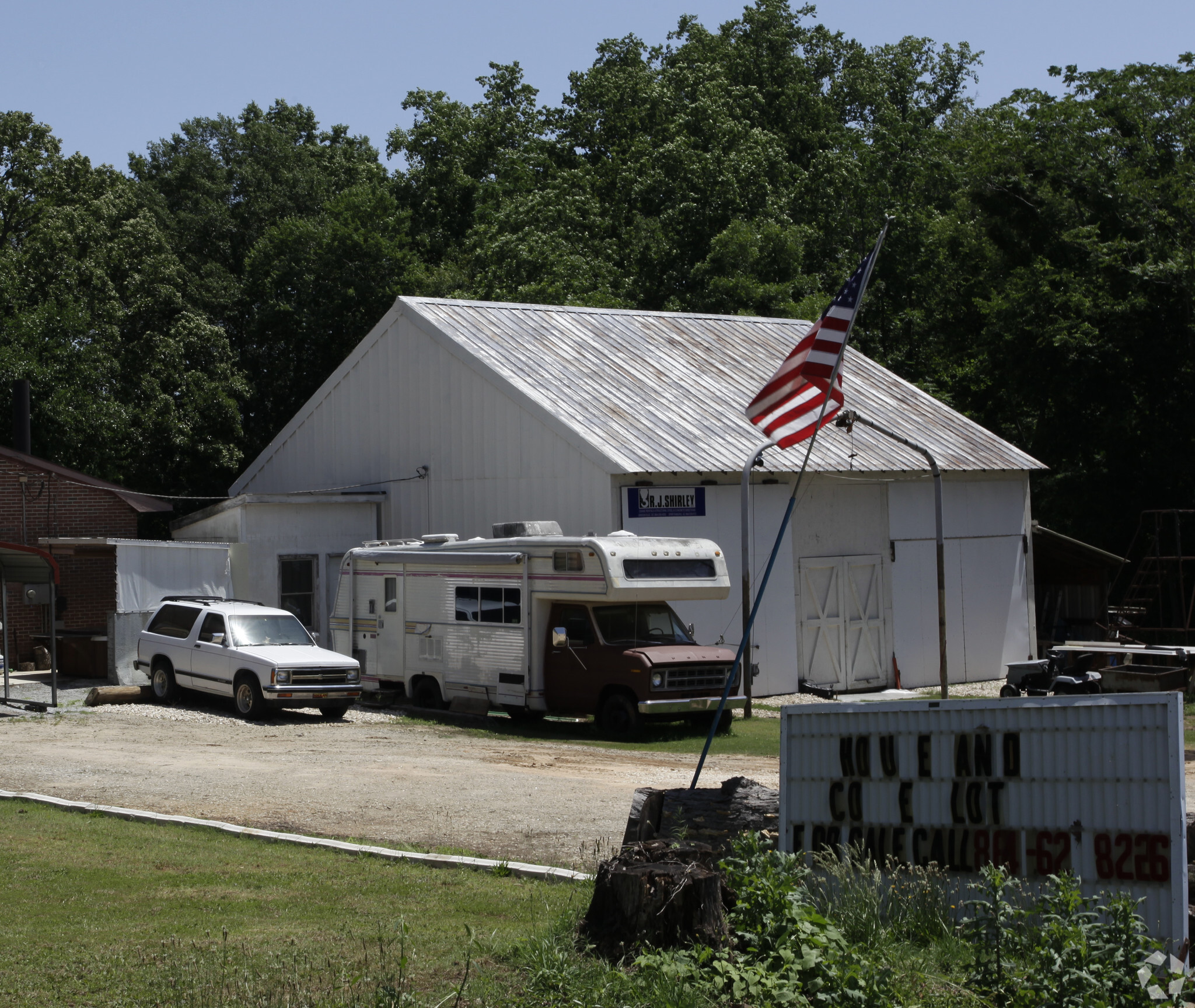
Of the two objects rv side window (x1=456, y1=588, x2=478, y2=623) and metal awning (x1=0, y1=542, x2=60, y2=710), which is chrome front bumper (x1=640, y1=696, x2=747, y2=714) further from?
metal awning (x1=0, y1=542, x2=60, y2=710)

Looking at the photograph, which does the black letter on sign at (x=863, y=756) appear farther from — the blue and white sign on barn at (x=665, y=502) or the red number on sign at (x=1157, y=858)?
the blue and white sign on barn at (x=665, y=502)

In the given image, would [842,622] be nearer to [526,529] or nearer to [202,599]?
[526,529]

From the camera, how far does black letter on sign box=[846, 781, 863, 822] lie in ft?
26.9

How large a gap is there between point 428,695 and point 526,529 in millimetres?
3589

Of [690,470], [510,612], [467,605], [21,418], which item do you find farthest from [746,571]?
[21,418]

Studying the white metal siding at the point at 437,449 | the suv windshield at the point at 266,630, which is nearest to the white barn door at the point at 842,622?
the white metal siding at the point at 437,449

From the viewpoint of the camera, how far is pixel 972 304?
4281cm

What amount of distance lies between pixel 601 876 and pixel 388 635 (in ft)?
52.2

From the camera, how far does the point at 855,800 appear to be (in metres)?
8.24

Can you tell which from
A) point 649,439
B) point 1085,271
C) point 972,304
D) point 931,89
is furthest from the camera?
point 931,89

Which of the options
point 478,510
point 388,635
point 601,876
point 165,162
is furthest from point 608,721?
point 165,162

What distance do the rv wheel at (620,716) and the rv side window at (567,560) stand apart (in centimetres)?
193

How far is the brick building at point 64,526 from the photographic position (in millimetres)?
27203

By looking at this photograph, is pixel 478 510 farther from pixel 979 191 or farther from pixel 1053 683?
pixel 979 191
